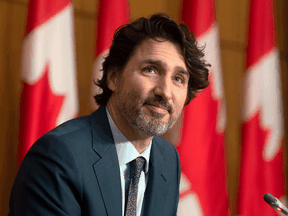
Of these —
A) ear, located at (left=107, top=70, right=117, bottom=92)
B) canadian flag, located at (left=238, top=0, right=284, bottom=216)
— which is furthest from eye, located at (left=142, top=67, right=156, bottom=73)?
canadian flag, located at (left=238, top=0, right=284, bottom=216)

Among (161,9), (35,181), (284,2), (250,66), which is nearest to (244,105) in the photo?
(250,66)

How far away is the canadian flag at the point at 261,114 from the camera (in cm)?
220

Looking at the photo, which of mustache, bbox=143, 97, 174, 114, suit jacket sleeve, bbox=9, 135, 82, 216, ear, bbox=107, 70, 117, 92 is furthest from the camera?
ear, bbox=107, 70, 117, 92

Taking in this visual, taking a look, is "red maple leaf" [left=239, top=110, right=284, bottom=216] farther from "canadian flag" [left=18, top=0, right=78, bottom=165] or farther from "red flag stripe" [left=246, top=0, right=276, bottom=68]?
"canadian flag" [left=18, top=0, right=78, bottom=165]

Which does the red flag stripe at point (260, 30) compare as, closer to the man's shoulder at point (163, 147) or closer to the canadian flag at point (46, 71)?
the man's shoulder at point (163, 147)

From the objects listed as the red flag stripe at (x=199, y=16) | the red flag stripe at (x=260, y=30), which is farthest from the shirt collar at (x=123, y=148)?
the red flag stripe at (x=260, y=30)

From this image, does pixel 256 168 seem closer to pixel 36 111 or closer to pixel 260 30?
pixel 260 30

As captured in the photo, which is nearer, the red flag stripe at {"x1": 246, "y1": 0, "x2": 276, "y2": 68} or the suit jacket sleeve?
the suit jacket sleeve

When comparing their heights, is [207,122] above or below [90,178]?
above

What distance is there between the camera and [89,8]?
211 cm

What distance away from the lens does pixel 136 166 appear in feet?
4.25

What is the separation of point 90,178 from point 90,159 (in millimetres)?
79

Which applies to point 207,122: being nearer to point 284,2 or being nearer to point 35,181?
point 35,181

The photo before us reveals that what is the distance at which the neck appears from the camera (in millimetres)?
1339
